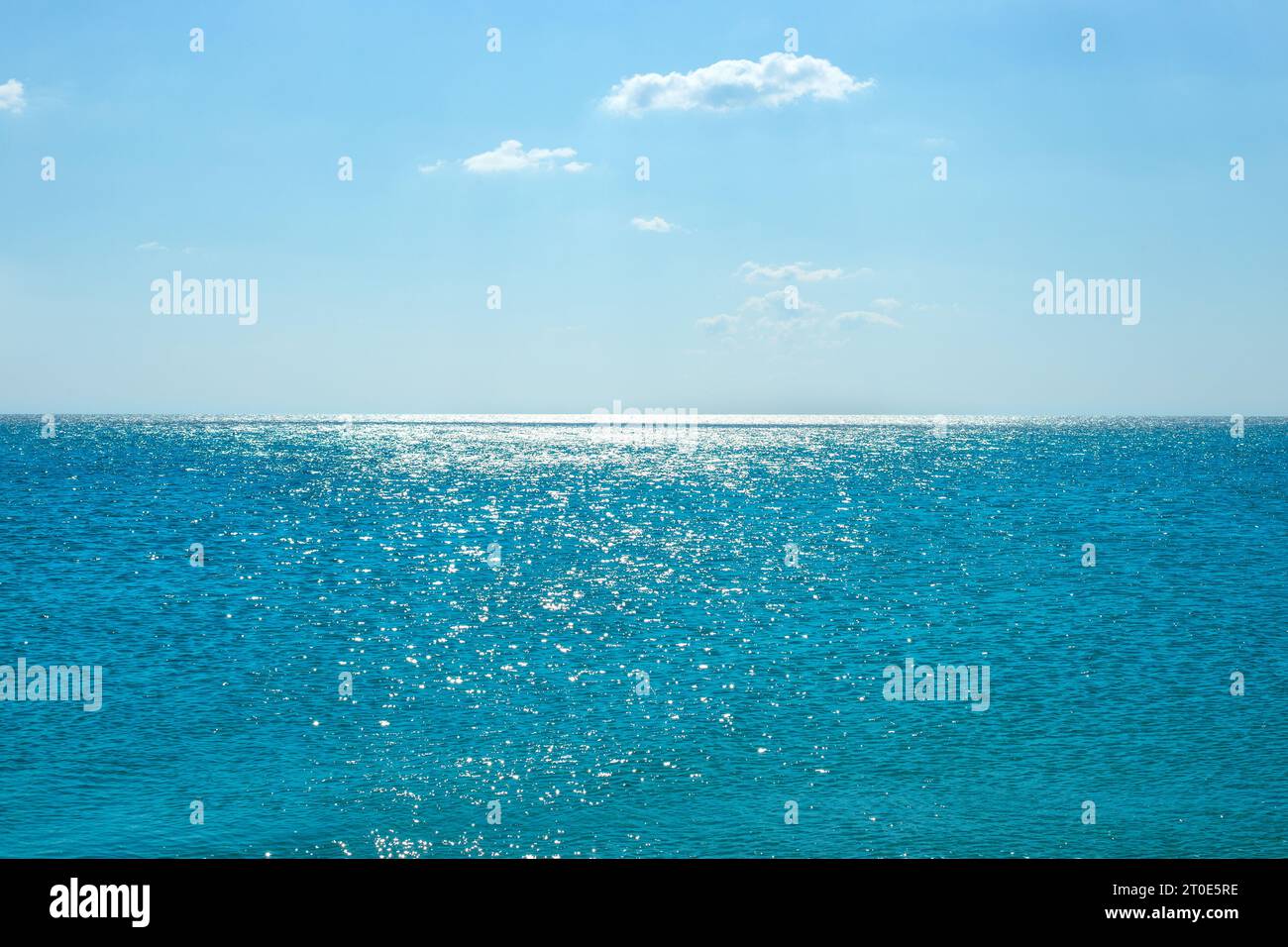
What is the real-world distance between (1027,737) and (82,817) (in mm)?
33560

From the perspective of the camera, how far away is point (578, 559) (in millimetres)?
76250

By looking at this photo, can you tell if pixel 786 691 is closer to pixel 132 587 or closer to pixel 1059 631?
pixel 1059 631
